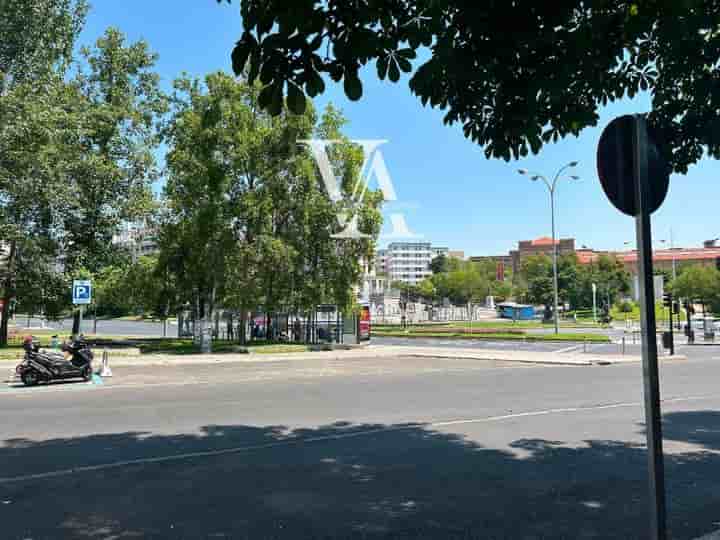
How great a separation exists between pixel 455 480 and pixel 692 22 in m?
4.84

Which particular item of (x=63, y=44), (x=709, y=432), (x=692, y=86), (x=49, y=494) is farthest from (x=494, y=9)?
(x=63, y=44)

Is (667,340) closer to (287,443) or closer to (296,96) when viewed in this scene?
(287,443)

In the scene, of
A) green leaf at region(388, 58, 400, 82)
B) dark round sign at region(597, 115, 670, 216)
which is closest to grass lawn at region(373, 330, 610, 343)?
green leaf at region(388, 58, 400, 82)

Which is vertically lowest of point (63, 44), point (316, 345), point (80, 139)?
point (316, 345)

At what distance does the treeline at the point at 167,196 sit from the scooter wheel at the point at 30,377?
452 inches

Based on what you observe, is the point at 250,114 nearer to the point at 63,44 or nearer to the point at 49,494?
the point at 63,44

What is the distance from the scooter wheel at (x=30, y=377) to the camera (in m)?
14.9

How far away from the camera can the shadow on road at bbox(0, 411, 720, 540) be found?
489cm

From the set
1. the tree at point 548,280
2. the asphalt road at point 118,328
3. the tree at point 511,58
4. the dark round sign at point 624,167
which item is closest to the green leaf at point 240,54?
the tree at point 511,58

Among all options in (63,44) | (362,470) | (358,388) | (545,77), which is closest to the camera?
(545,77)

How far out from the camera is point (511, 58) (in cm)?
549

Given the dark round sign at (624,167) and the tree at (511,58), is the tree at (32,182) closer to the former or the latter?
the tree at (511,58)

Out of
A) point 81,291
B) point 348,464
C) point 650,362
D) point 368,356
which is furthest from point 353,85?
point 368,356

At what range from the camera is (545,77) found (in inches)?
217
